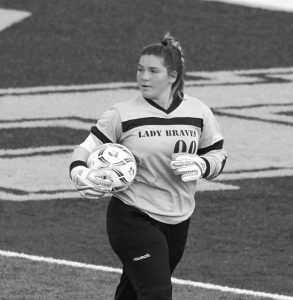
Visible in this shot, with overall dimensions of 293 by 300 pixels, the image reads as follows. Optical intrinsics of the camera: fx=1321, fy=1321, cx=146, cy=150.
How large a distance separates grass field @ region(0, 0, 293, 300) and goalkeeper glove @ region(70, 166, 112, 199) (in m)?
1.94

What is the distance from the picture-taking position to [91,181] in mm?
7090

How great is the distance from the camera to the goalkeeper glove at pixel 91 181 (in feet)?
23.2

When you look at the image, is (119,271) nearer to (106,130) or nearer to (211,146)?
(211,146)

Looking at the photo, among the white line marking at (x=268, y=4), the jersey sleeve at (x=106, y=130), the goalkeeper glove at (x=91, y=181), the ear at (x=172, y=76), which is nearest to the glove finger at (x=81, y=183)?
the goalkeeper glove at (x=91, y=181)

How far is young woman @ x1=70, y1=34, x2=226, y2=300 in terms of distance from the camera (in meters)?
7.22

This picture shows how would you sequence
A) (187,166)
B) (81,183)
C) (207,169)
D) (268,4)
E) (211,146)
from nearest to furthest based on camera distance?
(81,183)
(187,166)
(207,169)
(211,146)
(268,4)

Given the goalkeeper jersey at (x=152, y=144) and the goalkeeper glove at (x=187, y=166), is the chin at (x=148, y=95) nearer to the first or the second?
the goalkeeper jersey at (x=152, y=144)

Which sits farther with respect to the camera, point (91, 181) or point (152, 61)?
point (152, 61)

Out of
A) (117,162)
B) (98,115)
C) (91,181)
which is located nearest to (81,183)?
(91,181)

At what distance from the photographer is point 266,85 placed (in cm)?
1738

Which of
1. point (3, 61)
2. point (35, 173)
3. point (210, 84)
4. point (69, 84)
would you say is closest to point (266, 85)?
point (210, 84)

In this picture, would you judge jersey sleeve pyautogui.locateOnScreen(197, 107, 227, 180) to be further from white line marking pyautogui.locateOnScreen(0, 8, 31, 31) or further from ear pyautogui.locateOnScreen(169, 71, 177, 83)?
white line marking pyautogui.locateOnScreen(0, 8, 31, 31)

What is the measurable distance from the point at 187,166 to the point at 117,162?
38 centimetres

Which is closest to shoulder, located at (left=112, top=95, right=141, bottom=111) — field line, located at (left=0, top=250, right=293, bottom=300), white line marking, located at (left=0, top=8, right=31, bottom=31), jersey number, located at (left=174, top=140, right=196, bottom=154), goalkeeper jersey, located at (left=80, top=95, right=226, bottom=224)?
goalkeeper jersey, located at (left=80, top=95, right=226, bottom=224)
